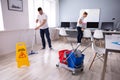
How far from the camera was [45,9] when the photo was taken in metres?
5.85

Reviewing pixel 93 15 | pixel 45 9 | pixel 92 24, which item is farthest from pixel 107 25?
pixel 45 9

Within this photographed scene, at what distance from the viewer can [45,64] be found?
9.19ft

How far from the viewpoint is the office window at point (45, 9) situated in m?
4.79

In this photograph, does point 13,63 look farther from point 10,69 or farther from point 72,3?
point 72,3

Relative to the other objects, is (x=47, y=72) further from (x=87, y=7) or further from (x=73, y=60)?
(x=87, y=7)

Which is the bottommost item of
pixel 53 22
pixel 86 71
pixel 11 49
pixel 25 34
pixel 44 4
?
pixel 86 71

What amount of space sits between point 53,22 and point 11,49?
3278 millimetres

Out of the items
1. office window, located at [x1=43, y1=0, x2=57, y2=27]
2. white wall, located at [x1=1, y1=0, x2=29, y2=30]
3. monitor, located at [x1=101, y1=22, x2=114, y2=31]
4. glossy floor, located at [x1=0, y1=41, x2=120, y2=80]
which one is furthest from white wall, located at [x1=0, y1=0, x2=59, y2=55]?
monitor, located at [x1=101, y1=22, x2=114, y2=31]

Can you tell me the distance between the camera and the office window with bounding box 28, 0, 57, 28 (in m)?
4.79

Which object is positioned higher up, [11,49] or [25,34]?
[25,34]

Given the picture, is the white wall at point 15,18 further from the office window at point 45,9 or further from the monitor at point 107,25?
the monitor at point 107,25

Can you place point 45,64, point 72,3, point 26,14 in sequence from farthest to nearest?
point 72,3, point 26,14, point 45,64

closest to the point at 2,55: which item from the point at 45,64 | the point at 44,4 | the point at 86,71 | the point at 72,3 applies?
the point at 45,64

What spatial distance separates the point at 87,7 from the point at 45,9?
2264mm
